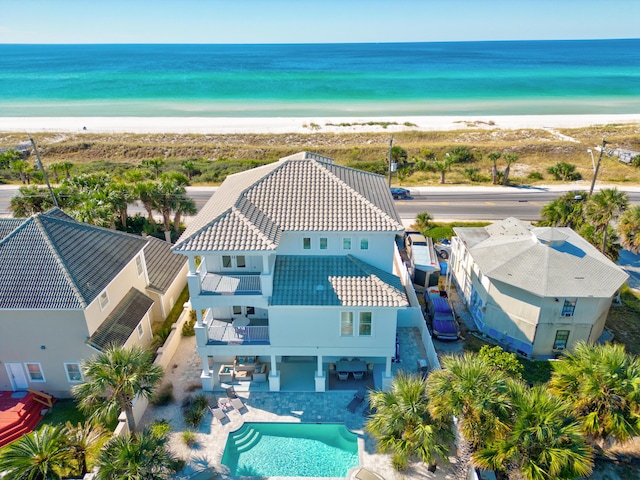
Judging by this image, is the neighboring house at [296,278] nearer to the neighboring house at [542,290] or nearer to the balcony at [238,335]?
the balcony at [238,335]

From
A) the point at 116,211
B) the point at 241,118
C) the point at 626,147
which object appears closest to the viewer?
the point at 116,211

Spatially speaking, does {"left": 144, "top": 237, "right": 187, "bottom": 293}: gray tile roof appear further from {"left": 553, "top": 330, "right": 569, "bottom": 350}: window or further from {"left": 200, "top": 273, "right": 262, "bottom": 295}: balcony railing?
{"left": 553, "top": 330, "right": 569, "bottom": 350}: window

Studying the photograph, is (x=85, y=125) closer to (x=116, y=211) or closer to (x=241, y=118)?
(x=241, y=118)

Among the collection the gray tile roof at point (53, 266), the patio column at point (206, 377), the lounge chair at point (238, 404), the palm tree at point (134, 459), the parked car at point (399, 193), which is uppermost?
the gray tile roof at point (53, 266)

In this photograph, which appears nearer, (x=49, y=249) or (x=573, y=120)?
(x=49, y=249)

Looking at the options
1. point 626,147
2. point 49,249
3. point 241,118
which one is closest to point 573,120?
point 626,147

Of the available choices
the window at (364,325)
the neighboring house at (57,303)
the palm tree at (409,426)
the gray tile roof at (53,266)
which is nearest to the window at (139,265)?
the neighboring house at (57,303)

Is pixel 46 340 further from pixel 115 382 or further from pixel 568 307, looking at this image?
pixel 568 307
